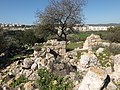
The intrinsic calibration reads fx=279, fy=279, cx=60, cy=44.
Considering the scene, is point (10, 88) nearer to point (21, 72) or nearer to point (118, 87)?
point (21, 72)

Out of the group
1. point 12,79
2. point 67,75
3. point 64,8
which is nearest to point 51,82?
point 67,75

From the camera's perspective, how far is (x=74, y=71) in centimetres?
2058

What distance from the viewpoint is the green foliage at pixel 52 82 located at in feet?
59.1

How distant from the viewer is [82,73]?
1925cm

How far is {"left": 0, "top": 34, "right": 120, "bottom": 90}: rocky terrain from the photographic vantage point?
51.8ft

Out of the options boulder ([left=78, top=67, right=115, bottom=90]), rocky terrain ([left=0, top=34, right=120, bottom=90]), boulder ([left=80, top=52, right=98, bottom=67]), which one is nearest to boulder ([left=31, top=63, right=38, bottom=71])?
rocky terrain ([left=0, top=34, right=120, bottom=90])

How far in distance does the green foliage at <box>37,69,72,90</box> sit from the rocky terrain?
0.20 meters

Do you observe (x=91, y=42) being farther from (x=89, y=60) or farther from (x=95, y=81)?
(x=95, y=81)

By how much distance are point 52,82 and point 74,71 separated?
95.4 inches

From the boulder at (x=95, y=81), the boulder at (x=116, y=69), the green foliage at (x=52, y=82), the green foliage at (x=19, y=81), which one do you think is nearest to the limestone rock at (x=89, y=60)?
the boulder at (x=116, y=69)

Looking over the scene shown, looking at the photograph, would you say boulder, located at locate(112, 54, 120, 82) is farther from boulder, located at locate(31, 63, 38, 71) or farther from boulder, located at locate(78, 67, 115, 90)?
boulder, located at locate(31, 63, 38, 71)

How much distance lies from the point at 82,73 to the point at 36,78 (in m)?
3.47

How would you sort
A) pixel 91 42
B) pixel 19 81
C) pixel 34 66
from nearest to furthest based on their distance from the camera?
pixel 19 81
pixel 34 66
pixel 91 42

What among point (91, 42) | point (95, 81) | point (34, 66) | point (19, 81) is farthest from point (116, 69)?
point (91, 42)
